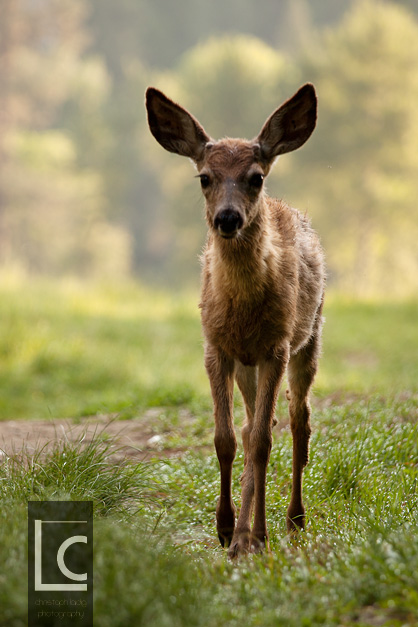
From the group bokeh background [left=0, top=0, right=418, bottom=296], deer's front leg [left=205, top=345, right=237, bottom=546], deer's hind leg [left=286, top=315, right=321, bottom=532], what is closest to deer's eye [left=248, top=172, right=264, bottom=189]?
deer's front leg [left=205, top=345, right=237, bottom=546]

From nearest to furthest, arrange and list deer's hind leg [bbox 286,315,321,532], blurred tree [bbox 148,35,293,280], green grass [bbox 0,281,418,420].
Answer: deer's hind leg [bbox 286,315,321,532]
green grass [bbox 0,281,418,420]
blurred tree [bbox 148,35,293,280]

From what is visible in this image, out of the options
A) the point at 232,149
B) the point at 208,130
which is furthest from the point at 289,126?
the point at 208,130

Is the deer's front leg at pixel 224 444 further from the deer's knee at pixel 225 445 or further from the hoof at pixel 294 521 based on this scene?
the hoof at pixel 294 521

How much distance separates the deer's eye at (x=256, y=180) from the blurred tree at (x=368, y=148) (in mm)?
33690

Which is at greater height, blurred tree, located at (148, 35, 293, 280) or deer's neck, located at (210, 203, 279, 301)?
blurred tree, located at (148, 35, 293, 280)

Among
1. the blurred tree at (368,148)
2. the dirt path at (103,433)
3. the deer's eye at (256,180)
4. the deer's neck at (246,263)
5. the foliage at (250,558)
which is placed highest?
the blurred tree at (368,148)

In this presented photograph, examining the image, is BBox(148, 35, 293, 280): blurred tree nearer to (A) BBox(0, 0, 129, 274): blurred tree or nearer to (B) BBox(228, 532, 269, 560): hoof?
(A) BBox(0, 0, 129, 274): blurred tree

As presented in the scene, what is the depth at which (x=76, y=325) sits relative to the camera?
16.0m

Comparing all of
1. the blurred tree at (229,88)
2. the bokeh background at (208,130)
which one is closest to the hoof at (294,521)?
the bokeh background at (208,130)

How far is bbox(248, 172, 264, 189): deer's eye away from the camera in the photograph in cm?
473

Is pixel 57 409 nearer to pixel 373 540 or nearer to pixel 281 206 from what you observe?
pixel 281 206

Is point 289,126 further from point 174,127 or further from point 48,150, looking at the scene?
point 48,150

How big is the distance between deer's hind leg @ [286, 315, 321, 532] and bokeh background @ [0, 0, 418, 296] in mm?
27240

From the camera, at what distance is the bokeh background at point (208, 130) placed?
3909 cm
